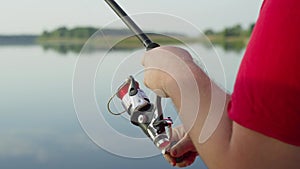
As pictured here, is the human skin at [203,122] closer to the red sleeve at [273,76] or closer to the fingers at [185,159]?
the red sleeve at [273,76]

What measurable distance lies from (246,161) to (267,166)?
0.03 meters

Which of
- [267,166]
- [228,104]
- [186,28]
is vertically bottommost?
[267,166]

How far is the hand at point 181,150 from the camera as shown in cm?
92

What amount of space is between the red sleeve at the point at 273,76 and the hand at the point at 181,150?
30 cm

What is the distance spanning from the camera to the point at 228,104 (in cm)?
67

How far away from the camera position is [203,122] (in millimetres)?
691

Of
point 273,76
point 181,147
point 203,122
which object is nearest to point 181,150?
point 181,147

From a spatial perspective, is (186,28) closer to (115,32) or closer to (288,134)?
(115,32)

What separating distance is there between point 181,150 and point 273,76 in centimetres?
38

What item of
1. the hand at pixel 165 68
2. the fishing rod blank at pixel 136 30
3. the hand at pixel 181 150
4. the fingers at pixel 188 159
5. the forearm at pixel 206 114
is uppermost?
the fishing rod blank at pixel 136 30

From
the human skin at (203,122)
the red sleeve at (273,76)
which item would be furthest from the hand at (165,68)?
the red sleeve at (273,76)

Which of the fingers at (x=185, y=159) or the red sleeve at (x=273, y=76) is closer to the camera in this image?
the red sleeve at (x=273, y=76)

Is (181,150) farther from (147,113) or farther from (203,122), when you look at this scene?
(203,122)

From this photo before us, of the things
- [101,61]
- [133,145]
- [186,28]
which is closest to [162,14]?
[186,28]
